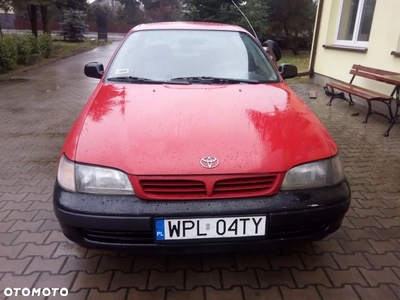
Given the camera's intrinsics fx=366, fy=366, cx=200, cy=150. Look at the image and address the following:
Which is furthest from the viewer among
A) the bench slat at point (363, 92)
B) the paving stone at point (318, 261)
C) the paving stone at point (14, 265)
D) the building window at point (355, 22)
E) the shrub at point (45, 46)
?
the shrub at point (45, 46)

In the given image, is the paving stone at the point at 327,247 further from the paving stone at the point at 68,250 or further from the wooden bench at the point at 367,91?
the wooden bench at the point at 367,91

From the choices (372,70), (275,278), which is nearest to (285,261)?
(275,278)

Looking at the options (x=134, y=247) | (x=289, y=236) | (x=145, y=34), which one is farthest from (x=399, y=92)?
(x=134, y=247)

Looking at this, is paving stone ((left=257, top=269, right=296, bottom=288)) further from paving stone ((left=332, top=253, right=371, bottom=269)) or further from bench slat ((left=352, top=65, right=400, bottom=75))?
bench slat ((left=352, top=65, right=400, bottom=75))

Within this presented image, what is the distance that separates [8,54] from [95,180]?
429 inches

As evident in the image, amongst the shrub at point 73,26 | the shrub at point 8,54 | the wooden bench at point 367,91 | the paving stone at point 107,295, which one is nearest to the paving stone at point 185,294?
the paving stone at point 107,295

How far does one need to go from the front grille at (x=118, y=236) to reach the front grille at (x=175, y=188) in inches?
8.9

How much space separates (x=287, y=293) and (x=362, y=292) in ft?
1.49

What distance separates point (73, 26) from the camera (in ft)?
83.8

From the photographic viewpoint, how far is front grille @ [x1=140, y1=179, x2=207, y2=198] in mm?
1961

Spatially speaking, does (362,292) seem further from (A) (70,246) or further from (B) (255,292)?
(A) (70,246)

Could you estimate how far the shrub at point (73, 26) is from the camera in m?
25.5

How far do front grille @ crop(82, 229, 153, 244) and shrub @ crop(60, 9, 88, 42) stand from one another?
2636cm

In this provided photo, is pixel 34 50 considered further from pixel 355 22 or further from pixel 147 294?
pixel 147 294
